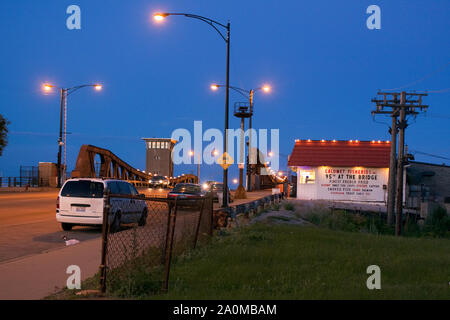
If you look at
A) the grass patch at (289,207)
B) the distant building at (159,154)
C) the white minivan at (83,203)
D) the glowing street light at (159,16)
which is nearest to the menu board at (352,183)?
the grass patch at (289,207)

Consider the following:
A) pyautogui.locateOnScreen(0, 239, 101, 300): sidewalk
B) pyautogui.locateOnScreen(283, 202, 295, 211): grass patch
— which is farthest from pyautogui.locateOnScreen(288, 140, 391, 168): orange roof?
pyautogui.locateOnScreen(0, 239, 101, 300): sidewalk

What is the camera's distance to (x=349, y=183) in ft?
139

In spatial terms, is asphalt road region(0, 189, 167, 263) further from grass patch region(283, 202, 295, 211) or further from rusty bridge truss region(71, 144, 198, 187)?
rusty bridge truss region(71, 144, 198, 187)

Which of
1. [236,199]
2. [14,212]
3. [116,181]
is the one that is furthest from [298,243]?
[236,199]

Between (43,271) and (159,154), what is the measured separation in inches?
3333

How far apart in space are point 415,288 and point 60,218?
11974 millimetres

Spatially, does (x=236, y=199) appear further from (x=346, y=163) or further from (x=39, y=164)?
(x=39, y=164)

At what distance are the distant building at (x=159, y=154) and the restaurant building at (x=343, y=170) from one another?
52.7 meters

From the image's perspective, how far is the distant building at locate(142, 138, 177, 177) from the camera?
93.0 m

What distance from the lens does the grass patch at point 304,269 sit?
23.4 ft

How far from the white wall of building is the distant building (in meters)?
53.1

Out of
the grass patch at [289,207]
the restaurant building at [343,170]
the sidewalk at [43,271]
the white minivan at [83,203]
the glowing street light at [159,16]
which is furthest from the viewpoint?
the restaurant building at [343,170]

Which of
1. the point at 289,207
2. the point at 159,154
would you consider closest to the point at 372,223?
the point at 289,207

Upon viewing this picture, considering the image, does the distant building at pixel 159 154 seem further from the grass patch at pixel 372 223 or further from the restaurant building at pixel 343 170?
the grass patch at pixel 372 223
